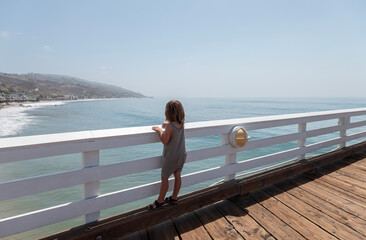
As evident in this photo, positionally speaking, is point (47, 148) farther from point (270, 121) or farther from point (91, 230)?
point (270, 121)

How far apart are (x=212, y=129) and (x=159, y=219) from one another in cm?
110

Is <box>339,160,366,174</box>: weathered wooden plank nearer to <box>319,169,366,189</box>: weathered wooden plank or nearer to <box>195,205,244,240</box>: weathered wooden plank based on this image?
<box>319,169,366,189</box>: weathered wooden plank

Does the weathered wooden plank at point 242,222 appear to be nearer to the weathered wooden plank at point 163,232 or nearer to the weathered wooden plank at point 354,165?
the weathered wooden plank at point 163,232

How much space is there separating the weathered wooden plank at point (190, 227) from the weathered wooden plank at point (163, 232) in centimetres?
5

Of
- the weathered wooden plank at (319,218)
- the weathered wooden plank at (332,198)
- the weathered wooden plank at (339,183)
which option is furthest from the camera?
the weathered wooden plank at (339,183)

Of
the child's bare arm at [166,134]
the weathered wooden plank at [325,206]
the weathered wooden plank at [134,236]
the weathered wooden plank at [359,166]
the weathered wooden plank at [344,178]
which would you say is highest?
the child's bare arm at [166,134]

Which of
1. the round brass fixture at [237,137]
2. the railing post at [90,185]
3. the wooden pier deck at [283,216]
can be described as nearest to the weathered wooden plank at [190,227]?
the wooden pier deck at [283,216]

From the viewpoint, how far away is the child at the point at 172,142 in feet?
7.16

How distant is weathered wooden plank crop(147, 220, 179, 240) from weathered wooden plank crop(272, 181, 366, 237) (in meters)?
1.62

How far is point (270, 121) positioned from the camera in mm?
3201

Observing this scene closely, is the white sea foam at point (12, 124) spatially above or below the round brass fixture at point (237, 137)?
below

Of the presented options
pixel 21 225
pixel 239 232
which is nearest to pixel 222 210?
pixel 239 232

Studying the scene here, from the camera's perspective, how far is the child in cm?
218

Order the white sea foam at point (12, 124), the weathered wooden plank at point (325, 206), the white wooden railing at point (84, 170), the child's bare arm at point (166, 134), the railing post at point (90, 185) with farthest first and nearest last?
the white sea foam at point (12, 124) < the weathered wooden plank at point (325, 206) < the child's bare arm at point (166, 134) < the railing post at point (90, 185) < the white wooden railing at point (84, 170)
